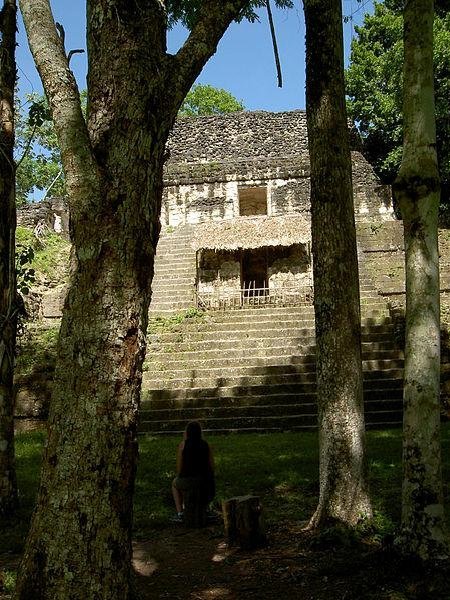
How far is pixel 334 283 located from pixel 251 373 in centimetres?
615

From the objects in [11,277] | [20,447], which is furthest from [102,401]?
[20,447]

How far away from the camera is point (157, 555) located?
4.46m

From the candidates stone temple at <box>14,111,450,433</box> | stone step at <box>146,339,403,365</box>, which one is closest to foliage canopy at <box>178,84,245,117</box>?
stone temple at <box>14,111,450,433</box>

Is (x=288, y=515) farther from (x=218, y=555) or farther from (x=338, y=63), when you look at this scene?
(x=338, y=63)

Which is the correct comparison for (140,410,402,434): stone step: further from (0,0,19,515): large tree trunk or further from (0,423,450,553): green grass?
(0,0,19,515): large tree trunk

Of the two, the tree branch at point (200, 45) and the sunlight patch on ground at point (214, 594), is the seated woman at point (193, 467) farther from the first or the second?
the tree branch at point (200, 45)

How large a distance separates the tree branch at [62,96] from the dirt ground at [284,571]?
264 centimetres

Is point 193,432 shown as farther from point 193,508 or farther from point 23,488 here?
point 23,488

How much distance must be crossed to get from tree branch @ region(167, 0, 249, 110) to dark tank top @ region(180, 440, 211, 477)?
11.6 ft

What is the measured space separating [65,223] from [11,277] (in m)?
15.0

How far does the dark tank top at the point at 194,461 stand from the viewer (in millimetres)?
5348

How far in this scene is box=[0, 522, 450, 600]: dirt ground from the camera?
10.7ft

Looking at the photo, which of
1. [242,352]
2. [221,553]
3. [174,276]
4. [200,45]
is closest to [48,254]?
[174,276]

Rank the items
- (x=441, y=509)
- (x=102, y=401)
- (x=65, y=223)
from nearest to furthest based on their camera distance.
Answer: (x=102, y=401)
(x=441, y=509)
(x=65, y=223)
